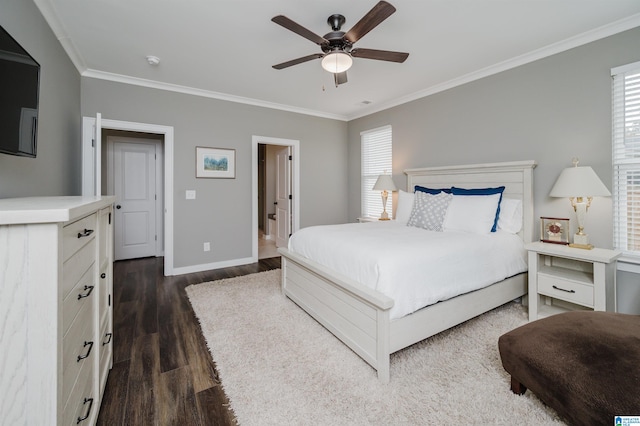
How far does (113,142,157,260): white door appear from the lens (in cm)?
466

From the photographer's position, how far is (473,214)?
2818mm

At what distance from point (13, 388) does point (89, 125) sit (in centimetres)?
352

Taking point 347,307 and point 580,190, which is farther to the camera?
point 580,190

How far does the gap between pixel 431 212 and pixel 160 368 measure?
109 inches

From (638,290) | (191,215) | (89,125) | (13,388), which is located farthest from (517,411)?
(89,125)

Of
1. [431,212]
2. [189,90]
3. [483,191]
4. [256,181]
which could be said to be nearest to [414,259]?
[431,212]

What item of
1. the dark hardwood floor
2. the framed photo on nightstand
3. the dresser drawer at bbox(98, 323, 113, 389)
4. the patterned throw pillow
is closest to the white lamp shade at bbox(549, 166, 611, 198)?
the framed photo on nightstand

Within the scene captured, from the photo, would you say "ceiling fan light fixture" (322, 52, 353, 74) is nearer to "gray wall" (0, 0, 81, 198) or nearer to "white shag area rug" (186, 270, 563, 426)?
"gray wall" (0, 0, 81, 198)

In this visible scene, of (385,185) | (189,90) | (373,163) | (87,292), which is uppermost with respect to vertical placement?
(189,90)

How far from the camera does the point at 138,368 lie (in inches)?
74.5

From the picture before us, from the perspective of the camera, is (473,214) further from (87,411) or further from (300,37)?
(87,411)

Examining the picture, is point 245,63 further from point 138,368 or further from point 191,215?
point 138,368

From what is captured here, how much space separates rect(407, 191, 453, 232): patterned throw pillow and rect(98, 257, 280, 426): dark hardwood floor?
2361 mm

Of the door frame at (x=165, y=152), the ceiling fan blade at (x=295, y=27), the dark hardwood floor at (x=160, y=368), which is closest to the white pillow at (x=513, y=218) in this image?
the ceiling fan blade at (x=295, y=27)
